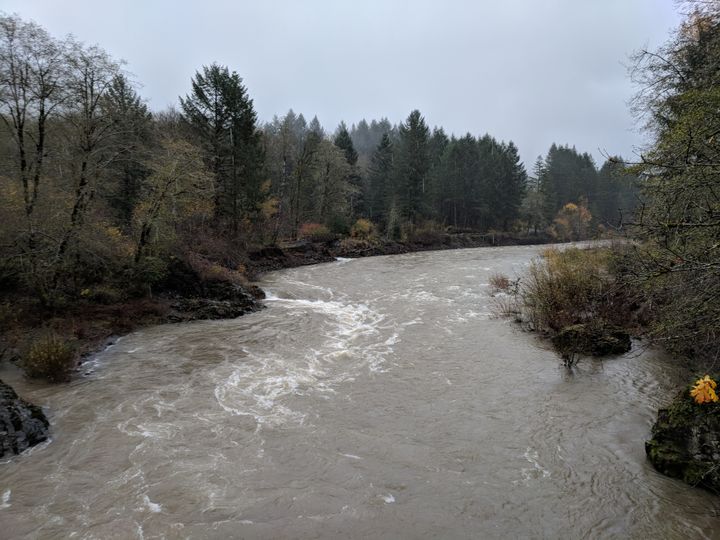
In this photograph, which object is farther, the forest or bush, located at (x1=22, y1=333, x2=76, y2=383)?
the forest

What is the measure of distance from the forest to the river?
150 inches

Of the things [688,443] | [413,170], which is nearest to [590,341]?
[688,443]

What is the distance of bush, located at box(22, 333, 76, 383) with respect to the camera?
376 inches

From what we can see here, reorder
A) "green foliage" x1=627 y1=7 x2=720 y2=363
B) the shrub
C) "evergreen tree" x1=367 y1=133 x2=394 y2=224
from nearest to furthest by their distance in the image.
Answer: "green foliage" x1=627 y1=7 x2=720 y2=363, the shrub, "evergreen tree" x1=367 y1=133 x2=394 y2=224

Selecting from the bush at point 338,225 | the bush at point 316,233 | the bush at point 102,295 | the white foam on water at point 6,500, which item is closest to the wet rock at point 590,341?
the white foam on water at point 6,500

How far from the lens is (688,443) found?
6.14 metres

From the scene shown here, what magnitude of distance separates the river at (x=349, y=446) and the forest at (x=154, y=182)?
3.81 meters

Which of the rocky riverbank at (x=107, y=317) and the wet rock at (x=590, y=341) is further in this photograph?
the wet rock at (x=590, y=341)

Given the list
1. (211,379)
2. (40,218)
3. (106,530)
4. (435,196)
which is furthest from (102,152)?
(435,196)

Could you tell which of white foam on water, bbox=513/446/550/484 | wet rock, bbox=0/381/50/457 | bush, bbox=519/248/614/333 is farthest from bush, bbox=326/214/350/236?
white foam on water, bbox=513/446/550/484

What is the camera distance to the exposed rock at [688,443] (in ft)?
19.0

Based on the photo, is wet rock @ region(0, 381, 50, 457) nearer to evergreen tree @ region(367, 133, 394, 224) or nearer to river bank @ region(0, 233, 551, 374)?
river bank @ region(0, 233, 551, 374)

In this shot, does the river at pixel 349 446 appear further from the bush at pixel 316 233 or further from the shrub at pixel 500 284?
the bush at pixel 316 233

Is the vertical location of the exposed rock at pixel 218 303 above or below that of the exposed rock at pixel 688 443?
above
